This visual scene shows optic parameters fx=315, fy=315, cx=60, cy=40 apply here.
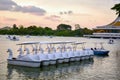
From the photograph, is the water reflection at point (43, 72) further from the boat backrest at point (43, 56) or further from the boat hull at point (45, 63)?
the boat backrest at point (43, 56)

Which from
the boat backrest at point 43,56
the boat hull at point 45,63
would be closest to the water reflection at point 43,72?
the boat hull at point 45,63

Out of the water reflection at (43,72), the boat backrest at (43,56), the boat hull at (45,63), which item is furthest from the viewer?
the boat hull at (45,63)

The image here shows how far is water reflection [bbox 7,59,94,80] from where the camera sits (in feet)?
108

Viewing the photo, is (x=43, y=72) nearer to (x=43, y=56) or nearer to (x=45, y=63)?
(x=45, y=63)

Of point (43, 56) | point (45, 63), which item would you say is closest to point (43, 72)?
point (45, 63)

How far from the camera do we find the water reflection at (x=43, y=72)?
3297 cm

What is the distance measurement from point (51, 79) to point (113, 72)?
8.76m

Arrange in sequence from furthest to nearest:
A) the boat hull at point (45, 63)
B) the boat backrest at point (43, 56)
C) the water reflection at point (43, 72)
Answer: the boat hull at point (45, 63) → the boat backrest at point (43, 56) → the water reflection at point (43, 72)

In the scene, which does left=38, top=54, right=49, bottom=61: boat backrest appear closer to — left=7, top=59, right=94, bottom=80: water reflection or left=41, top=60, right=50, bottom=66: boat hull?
left=41, top=60, right=50, bottom=66: boat hull

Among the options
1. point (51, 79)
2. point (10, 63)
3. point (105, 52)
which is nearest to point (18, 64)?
point (10, 63)

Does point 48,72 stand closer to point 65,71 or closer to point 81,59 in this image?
point 65,71

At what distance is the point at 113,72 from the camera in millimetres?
36938

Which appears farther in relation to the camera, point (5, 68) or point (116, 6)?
point (116, 6)

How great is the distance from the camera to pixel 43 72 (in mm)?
36031
